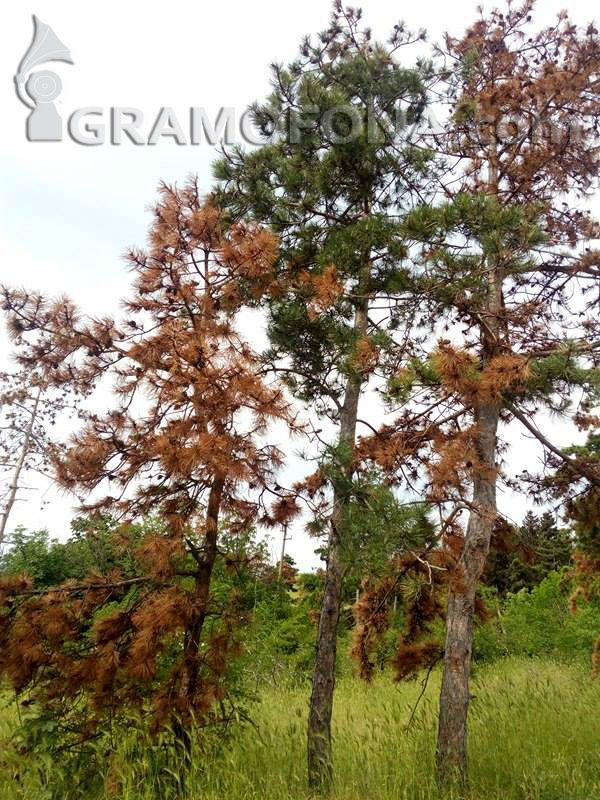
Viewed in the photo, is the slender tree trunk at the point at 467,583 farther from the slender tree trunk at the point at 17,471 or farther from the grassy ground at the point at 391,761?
the slender tree trunk at the point at 17,471

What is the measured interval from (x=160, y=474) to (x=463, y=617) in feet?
10.5

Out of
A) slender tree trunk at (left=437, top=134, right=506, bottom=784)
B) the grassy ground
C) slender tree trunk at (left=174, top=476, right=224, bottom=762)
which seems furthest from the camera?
slender tree trunk at (left=437, top=134, right=506, bottom=784)

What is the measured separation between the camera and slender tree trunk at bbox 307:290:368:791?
17.1 feet

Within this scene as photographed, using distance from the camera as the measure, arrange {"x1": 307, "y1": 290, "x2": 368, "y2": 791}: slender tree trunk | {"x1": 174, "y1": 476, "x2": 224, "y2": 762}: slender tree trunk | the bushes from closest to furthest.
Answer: {"x1": 174, "y1": 476, "x2": 224, "y2": 762}: slender tree trunk
{"x1": 307, "y1": 290, "x2": 368, "y2": 791}: slender tree trunk
the bushes

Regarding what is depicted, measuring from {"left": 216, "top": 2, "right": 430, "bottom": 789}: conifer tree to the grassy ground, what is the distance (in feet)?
5.40

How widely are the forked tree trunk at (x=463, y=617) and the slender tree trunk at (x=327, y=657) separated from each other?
103cm

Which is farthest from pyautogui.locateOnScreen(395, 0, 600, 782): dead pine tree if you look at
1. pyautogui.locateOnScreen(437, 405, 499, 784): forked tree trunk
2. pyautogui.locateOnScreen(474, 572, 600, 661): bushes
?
pyautogui.locateOnScreen(474, 572, 600, 661): bushes

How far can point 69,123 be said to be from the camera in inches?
240

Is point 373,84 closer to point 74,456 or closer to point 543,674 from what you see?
point 74,456

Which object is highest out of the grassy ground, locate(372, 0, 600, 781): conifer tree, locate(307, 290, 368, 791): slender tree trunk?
locate(372, 0, 600, 781): conifer tree

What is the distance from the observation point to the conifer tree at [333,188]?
20.9 ft

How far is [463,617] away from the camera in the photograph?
5.79 m

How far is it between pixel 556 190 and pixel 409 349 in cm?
281

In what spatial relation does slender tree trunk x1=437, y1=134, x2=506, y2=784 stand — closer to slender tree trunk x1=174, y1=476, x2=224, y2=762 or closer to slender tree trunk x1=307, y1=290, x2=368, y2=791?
slender tree trunk x1=307, y1=290, x2=368, y2=791
